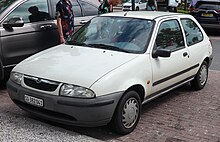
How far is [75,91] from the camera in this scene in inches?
159

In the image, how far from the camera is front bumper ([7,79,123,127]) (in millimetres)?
3994

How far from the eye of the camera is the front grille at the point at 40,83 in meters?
4.17

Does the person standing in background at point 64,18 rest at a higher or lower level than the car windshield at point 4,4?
lower

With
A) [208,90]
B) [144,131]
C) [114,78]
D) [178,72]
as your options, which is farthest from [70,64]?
[208,90]

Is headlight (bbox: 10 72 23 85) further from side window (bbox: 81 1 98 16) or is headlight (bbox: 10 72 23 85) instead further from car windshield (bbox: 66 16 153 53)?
side window (bbox: 81 1 98 16)

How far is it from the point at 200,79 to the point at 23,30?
11.3 feet

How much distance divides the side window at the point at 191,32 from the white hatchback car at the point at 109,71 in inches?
1.0

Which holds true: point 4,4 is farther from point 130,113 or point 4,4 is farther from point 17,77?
point 130,113

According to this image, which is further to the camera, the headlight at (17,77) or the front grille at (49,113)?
the headlight at (17,77)

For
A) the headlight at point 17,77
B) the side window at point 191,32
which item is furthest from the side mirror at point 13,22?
the side window at point 191,32

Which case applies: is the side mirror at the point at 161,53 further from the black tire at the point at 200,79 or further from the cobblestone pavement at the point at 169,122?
the black tire at the point at 200,79

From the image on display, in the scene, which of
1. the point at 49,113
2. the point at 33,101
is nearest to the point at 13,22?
the point at 33,101

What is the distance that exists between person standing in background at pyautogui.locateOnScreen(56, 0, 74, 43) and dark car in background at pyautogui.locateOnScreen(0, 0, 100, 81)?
0.58 ft

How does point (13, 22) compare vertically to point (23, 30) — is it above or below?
above
